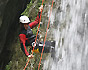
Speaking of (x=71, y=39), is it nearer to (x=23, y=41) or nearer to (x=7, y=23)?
(x=23, y=41)

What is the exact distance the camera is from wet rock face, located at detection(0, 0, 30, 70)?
647 centimetres

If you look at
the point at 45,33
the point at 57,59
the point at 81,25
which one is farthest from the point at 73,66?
the point at 45,33

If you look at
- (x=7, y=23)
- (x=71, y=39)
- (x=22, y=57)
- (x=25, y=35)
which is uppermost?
(x=7, y=23)

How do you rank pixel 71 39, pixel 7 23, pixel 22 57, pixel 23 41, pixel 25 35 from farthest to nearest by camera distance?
pixel 22 57 < pixel 7 23 < pixel 71 39 < pixel 25 35 < pixel 23 41

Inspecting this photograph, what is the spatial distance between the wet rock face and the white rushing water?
2.26 meters

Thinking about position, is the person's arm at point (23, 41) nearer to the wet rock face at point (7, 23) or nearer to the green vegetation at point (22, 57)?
the green vegetation at point (22, 57)

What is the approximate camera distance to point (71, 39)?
15.3 ft

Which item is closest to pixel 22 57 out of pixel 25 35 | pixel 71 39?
pixel 25 35

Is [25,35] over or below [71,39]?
over

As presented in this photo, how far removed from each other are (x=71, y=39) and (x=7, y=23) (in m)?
3.52

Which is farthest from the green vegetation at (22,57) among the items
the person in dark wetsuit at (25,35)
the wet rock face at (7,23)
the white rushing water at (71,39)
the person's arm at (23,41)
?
the person's arm at (23,41)

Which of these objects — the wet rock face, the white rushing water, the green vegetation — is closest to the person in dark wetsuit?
the white rushing water

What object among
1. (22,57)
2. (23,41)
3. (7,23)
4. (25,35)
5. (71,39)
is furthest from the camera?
(22,57)

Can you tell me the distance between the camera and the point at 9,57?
8.28 m
